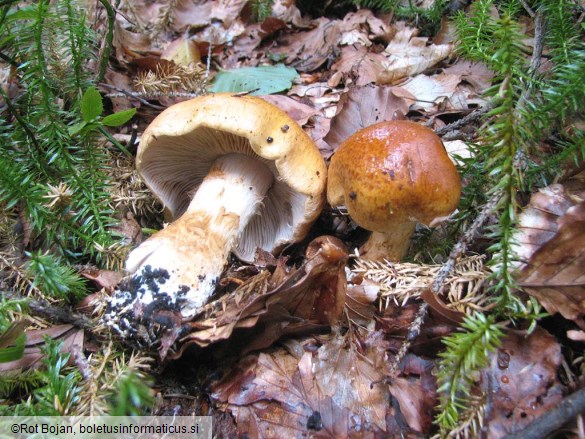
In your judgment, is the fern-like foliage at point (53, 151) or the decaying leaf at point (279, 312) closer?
the decaying leaf at point (279, 312)

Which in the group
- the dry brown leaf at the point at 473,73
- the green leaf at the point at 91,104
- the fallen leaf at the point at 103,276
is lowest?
the fallen leaf at the point at 103,276

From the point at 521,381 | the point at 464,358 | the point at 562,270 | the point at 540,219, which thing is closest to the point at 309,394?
the point at 464,358

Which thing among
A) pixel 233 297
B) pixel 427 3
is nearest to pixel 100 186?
pixel 233 297

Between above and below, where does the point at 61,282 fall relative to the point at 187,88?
below

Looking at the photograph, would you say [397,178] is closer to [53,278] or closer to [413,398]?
[413,398]

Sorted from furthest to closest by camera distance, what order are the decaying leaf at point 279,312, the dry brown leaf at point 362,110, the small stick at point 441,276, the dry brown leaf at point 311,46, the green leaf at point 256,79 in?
the dry brown leaf at point 311,46
the green leaf at point 256,79
the dry brown leaf at point 362,110
the decaying leaf at point 279,312
the small stick at point 441,276

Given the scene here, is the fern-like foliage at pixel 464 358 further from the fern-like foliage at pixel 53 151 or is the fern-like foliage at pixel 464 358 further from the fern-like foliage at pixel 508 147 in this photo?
the fern-like foliage at pixel 53 151

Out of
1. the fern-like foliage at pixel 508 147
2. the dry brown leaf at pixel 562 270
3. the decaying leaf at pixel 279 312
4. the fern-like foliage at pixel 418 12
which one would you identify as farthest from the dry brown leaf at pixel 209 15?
the dry brown leaf at pixel 562 270

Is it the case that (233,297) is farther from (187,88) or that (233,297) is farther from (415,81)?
(415,81)
